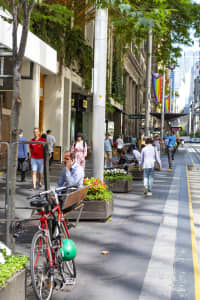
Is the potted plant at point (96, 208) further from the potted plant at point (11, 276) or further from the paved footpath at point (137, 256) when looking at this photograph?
the potted plant at point (11, 276)

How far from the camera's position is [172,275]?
254 inches

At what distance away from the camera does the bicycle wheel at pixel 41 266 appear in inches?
198

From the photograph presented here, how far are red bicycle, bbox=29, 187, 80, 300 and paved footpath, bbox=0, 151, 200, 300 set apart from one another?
27 cm

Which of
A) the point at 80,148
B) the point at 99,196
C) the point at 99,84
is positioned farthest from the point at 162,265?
the point at 80,148

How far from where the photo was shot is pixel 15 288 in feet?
14.5


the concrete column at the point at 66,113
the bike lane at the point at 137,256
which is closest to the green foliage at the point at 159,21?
the bike lane at the point at 137,256

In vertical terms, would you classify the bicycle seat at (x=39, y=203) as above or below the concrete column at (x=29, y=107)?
below

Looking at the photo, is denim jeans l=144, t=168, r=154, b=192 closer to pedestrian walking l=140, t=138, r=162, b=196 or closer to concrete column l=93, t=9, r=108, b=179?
pedestrian walking l=140, t=138, r=162, b=196

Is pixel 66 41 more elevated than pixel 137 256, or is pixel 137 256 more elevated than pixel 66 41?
pixel 66 41

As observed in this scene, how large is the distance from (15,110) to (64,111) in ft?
76.8

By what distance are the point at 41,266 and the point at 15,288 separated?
2.35ft

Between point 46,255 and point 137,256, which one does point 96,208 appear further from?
point 46,255

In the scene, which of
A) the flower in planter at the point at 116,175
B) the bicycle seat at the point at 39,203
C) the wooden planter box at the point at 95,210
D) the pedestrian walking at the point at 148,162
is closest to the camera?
the bicycle seat at the point at 39,203

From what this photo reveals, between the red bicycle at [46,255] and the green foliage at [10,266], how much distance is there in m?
0.23
